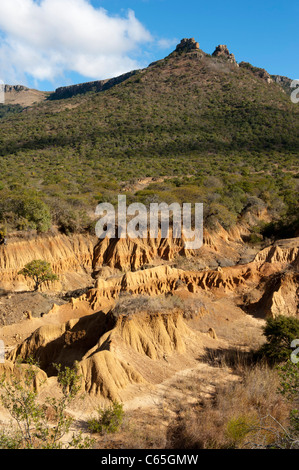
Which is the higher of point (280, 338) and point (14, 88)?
point (14, 88)

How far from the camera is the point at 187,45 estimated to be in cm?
9838

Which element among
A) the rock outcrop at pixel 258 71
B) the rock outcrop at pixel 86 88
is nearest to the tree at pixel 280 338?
the rock outcrop at pixel 258 71

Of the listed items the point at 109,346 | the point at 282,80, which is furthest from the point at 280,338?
the point at 282,80

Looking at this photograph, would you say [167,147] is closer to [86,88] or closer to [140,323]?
[140,323]

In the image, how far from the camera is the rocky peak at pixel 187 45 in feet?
315

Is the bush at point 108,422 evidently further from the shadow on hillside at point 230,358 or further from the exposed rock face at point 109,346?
the shadow on hillside at point 230,358

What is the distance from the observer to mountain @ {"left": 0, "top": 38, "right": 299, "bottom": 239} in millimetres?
39438

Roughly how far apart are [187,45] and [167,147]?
4995 centimetres

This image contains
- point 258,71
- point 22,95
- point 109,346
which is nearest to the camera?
point 109,346

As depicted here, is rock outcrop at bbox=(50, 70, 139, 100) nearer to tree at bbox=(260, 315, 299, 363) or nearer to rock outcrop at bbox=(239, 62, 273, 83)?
rock outcrop at bbox=(239, 62, 273, 83)

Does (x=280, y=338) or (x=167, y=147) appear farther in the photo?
(x=167, y=147)

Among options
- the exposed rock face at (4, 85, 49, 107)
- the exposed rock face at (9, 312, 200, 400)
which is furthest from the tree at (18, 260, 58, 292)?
the exposed rock face at (4, 85, 49, 107)
